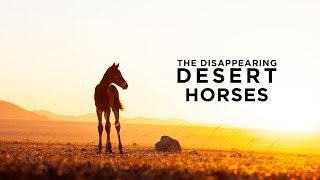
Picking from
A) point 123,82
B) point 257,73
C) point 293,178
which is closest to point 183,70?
point 257,73

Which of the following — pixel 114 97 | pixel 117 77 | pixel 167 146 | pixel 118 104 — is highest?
pixel 117 77

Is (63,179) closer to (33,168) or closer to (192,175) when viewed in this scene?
(33,168)

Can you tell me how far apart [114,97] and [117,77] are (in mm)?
1578

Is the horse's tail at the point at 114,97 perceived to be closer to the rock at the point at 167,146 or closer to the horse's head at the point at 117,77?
the horse's head at the point at 117,77

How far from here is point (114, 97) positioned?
30.0 metres

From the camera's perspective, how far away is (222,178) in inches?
469

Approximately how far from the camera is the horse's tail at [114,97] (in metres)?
29.7

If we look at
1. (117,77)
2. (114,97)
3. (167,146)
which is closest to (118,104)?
(114,97)

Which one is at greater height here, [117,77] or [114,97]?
[117,77]

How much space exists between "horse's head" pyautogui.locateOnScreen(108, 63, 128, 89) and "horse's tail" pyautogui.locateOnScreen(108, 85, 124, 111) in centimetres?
89

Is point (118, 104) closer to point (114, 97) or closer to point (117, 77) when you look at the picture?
point (114, 97)

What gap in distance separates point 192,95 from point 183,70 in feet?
5.38

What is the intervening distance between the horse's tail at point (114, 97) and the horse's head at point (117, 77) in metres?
0.89

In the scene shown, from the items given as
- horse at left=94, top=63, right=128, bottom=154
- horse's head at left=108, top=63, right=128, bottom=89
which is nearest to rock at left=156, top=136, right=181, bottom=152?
horse at left=94, top=63, right=128, bottom=154
